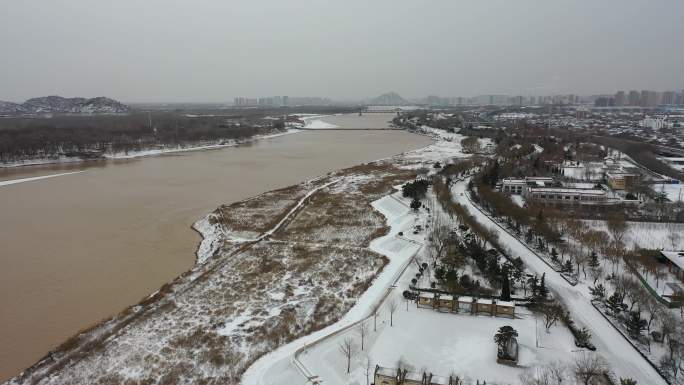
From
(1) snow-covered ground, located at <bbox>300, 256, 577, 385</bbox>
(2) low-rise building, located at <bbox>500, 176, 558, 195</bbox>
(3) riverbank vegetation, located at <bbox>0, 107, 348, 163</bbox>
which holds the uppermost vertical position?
(3) riverbank vegetation, located at <bbox>0, 107, 348, 163</bbox>

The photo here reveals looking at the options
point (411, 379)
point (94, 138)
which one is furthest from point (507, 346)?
point (94, 138)

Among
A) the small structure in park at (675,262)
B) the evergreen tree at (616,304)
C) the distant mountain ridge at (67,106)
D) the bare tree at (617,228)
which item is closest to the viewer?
the evergreen tree at (616,304)

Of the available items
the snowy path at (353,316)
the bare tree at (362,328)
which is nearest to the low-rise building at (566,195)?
the snowy path at (353,316)

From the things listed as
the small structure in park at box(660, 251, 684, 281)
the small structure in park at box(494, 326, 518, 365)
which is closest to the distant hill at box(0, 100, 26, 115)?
the small structure in park at box(494, 326, 518, 365)

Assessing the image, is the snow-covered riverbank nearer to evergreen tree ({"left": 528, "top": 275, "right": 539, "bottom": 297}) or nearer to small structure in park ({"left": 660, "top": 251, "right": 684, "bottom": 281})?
evergreen tree ({"left": 528, "top": 275, "right": 539, "bottom": 297})

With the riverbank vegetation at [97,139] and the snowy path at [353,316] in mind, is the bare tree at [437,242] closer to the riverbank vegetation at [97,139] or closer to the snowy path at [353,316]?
the snowy path at [353,316]

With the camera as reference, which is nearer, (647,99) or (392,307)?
(392,307)

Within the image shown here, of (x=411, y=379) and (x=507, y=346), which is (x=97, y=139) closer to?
(x=411, y=379)
